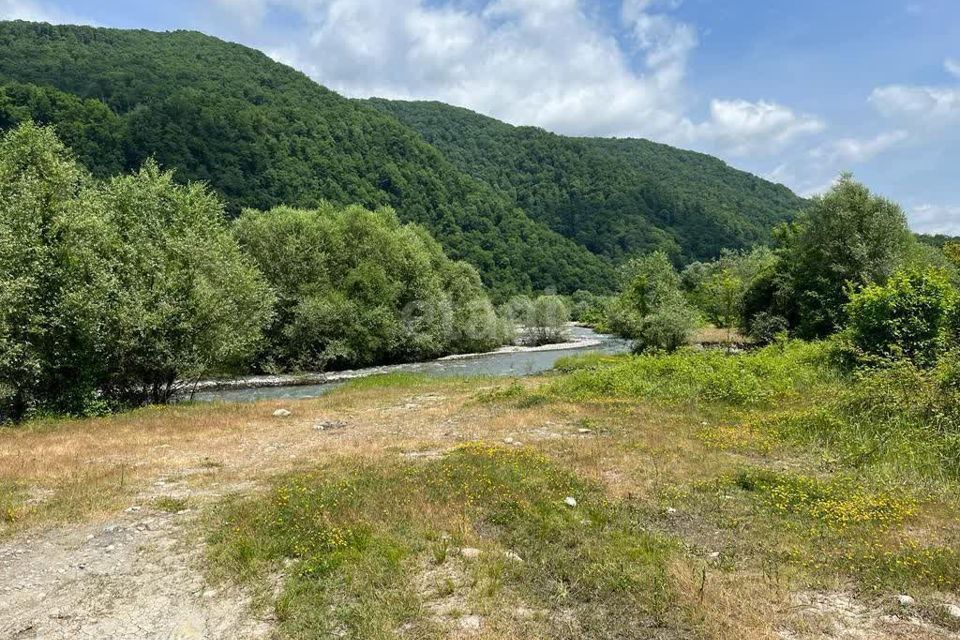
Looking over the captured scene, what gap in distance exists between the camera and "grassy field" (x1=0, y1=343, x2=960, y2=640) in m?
6.36

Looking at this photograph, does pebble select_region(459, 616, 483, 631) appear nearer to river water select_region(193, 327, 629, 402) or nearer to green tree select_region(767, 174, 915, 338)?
river water select_region(193, 327, 629, 402)

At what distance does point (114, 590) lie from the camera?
7.06m

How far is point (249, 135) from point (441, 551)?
106 meters

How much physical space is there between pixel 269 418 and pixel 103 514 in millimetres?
10202

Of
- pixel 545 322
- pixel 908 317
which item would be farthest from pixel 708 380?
pixel 545 322

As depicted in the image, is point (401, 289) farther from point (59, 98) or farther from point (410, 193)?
point (410, 193)

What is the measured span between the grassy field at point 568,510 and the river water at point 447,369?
598 inches

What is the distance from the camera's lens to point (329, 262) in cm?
5038

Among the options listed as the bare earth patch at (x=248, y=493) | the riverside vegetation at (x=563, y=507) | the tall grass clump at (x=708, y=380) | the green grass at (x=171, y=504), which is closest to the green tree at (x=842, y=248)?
the tall grass clump at (x=708, y=380)

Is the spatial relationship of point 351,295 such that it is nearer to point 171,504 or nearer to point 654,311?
point 654,311

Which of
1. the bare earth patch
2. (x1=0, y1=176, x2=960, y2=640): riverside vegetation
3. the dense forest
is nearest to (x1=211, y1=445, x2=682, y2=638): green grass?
(x1=0, y1=176, x2=960, y2=640): riverside vegetation

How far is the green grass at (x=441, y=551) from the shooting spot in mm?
6348

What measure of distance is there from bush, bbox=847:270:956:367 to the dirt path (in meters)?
20.9

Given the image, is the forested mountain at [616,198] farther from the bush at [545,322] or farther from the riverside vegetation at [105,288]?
the riverside vegetation at [105,288]
